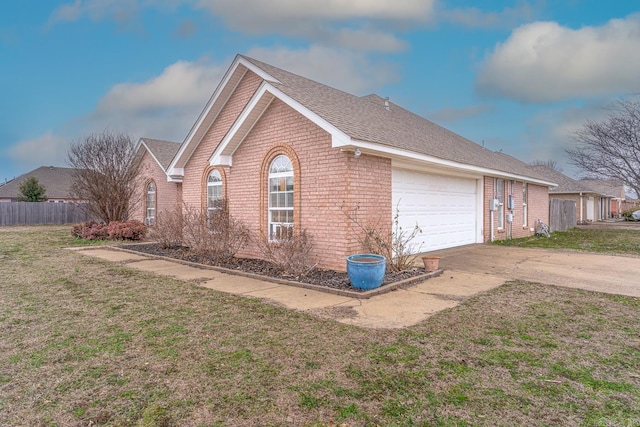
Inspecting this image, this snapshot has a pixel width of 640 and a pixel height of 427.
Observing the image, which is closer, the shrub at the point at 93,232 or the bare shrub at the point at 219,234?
the bare shrub at the point at 219,234

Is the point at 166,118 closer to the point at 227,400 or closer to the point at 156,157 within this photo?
the point at 156,157

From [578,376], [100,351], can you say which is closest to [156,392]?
[100,351]

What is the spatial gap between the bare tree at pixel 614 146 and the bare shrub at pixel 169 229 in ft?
85.6

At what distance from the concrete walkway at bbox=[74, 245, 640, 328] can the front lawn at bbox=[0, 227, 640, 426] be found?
18.4 inches

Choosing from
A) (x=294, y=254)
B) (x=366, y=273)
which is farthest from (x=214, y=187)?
(x=366, y=273)

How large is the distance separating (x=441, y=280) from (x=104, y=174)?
54.0 feet

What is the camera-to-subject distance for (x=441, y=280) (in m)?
8.05

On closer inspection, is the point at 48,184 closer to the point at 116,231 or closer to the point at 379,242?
the point at 116,231

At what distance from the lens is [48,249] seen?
13.7 m

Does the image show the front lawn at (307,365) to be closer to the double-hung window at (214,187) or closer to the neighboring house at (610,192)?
the double-hung window at (214,187)

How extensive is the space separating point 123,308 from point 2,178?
74.3 m

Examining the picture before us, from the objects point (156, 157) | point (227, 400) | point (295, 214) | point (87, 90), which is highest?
point (87, 90)

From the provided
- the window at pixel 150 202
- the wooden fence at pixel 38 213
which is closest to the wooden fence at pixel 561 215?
the window at pixel 150 202

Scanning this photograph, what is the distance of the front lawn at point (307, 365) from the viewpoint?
115 inches
